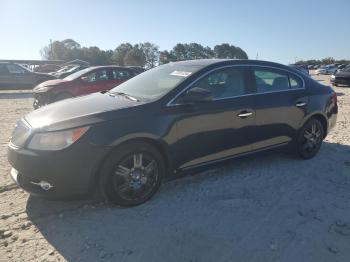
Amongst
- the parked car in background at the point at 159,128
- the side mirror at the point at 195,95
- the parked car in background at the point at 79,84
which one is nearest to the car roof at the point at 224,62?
the parked car in background at the point at 159,128

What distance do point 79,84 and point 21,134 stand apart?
7.89m

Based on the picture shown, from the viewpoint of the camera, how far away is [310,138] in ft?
19.0

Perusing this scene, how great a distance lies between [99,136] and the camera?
3693 mm

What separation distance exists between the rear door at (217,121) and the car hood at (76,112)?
0.67 m

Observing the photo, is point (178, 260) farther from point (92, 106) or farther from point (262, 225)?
point (92, 106)

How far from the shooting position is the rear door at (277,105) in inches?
200

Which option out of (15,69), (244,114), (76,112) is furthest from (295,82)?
(15,69)

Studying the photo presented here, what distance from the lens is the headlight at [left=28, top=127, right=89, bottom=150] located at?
360 cm

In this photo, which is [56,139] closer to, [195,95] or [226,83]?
[195,95]

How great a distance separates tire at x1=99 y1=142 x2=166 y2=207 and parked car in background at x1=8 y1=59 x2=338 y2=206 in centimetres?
1

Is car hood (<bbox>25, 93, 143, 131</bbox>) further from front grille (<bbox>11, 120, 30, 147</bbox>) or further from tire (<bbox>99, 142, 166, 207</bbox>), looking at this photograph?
tire (<bbox>99, 142, 166, 207</bbox>)

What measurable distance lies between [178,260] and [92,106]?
2010 mm

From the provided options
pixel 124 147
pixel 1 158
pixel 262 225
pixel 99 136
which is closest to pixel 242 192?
pixel 262 225

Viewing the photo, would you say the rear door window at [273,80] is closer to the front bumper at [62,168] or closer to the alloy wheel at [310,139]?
the alloy wheel at [310,139]
